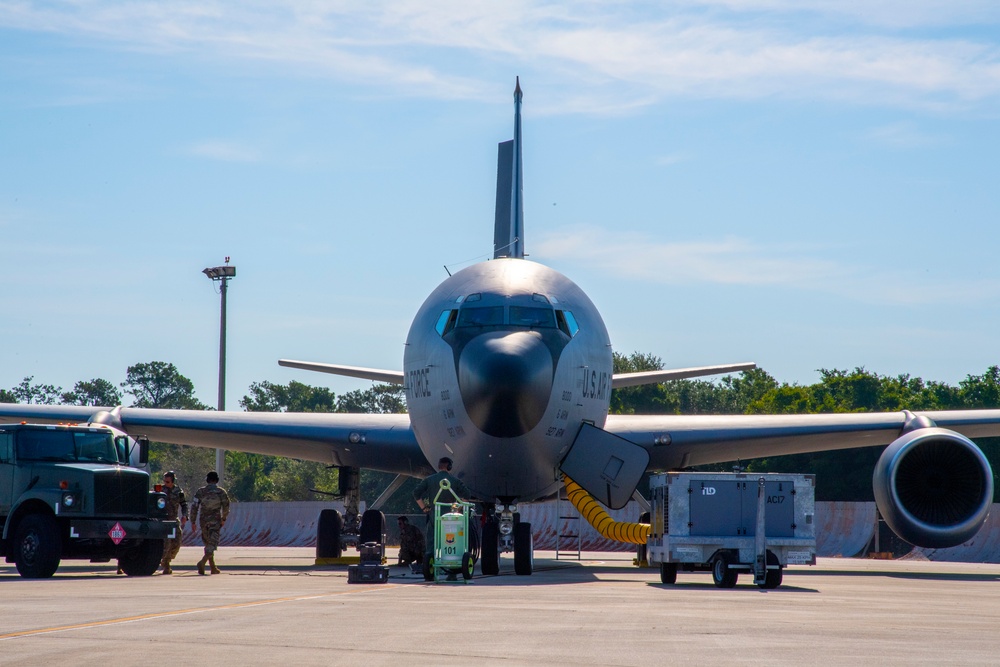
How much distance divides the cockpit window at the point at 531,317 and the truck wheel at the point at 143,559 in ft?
21.1

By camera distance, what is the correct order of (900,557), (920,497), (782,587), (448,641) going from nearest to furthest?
(448,641) < (782,587) < (920,497) < (900,557)

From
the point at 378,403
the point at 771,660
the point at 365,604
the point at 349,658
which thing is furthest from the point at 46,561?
the point at 378,403

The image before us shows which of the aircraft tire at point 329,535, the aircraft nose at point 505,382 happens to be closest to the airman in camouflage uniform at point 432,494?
the aircraft nose at point 505,382

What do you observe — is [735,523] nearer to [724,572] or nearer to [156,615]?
[724,572]

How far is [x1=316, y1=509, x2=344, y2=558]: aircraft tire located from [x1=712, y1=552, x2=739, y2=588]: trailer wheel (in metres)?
11.3

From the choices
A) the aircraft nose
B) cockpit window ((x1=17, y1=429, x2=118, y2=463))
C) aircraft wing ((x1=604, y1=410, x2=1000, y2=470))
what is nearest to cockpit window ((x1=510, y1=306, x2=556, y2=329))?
the aircraft nose

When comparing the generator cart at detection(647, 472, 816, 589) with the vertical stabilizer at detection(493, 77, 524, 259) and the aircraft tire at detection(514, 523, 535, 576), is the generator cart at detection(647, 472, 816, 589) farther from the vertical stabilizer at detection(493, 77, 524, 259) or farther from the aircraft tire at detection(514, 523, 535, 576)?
the vertical stabilizer at detection(493, 77, 524, 259)

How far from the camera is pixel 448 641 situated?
9.67 metres

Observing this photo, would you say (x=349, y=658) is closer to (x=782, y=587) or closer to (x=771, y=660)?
(x=771, y=660)

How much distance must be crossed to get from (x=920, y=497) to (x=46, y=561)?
1444 centimetres

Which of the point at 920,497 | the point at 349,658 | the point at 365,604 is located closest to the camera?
the point at 349,658

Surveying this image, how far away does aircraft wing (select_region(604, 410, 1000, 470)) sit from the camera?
24.3 m

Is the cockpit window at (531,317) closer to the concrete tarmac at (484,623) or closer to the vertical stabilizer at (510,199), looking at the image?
the concrete tarmac at (484,623)

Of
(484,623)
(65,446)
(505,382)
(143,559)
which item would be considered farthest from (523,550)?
(484,623)
